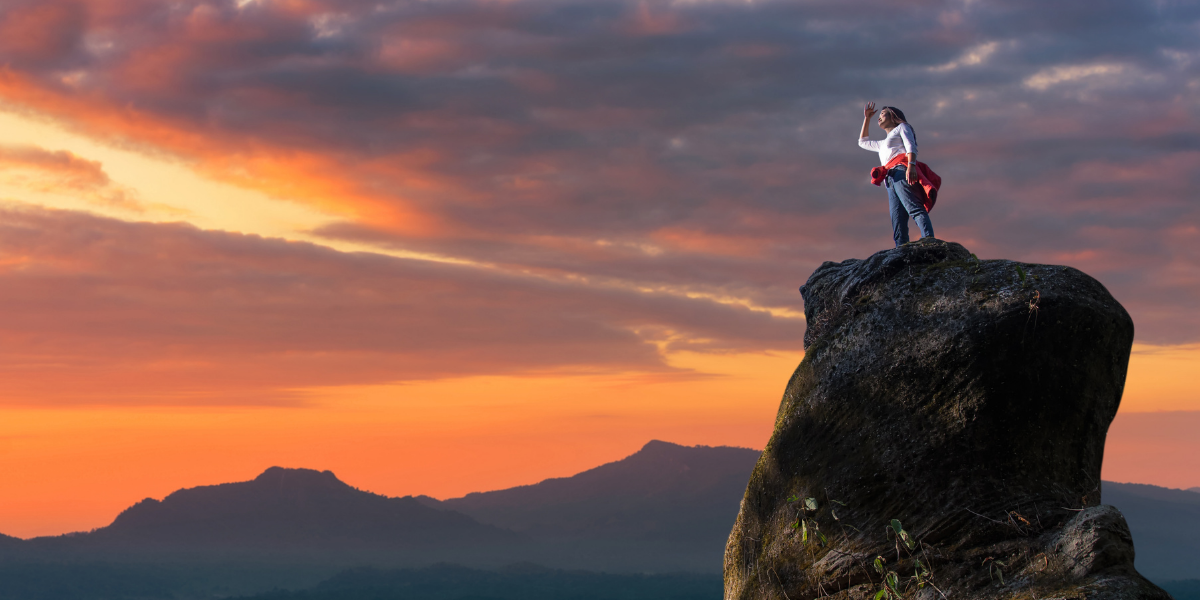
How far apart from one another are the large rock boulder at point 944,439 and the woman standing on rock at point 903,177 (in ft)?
11.0

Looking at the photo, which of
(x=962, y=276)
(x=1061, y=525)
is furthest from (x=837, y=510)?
(x=962, y=276)

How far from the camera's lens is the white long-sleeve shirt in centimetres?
1745

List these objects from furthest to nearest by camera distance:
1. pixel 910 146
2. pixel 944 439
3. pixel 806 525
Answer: pixel 910 146
pixel 806 525
pixel 944 439

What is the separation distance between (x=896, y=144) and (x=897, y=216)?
4.64 ft

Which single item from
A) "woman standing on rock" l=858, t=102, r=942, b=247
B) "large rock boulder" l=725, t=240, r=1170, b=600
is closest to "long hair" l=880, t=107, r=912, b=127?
"woman standing on rock" l=858, t=102, r=942, b=247

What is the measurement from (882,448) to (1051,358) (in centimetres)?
271

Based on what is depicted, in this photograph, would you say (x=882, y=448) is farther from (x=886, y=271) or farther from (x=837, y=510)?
(x=886, y=271)

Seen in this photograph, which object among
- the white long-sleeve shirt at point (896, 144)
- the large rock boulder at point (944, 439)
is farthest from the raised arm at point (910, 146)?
the large rock boulder at point (944, 439)

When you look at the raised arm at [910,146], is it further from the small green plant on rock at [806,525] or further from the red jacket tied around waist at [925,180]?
the small green plant on rock at [806,525]

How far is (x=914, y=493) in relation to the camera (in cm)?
1294

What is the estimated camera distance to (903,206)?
18.3m

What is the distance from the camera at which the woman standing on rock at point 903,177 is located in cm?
1747

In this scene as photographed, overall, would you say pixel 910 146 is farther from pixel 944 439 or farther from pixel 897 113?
pixel 944 439

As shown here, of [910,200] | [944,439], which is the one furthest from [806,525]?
[910,200]
